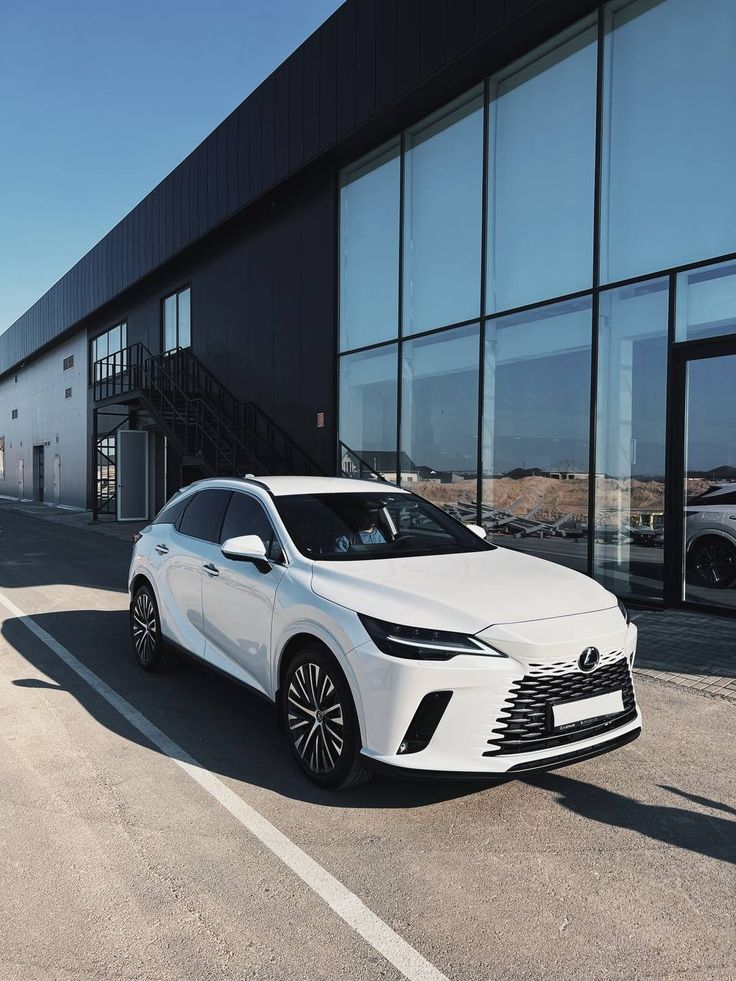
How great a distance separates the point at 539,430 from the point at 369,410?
4369 millimetres

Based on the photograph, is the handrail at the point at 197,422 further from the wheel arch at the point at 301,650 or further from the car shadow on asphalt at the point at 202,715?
the wheel arch at the point at 301,650

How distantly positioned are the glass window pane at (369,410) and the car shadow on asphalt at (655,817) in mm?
9546

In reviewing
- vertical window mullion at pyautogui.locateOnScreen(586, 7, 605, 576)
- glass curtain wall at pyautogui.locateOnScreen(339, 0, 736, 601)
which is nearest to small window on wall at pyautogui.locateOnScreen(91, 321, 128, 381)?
glass curtain wall at pyautogui.locateOnScreen(339, 0, 736, 601)

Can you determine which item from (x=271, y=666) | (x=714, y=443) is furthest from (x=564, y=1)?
(x=271, y=666)

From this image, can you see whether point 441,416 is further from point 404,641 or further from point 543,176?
point 404,641

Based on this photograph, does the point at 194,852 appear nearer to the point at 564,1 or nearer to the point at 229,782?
the point at 229,782

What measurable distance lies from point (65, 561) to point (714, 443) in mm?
→ 11036

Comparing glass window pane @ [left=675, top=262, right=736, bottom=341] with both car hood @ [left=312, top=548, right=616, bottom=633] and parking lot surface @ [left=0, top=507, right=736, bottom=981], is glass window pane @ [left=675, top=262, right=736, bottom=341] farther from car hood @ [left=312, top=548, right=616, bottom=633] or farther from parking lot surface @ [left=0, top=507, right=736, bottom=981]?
car hood @ [left=312, top=548, right=616, bottom=633]

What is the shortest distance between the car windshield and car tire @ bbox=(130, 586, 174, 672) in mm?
1849

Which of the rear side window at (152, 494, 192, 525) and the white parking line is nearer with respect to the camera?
the white parking line

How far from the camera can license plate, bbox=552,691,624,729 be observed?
356 cm

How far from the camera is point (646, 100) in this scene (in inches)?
366

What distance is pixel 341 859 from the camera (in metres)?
3.33

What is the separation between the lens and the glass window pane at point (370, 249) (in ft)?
44.7
